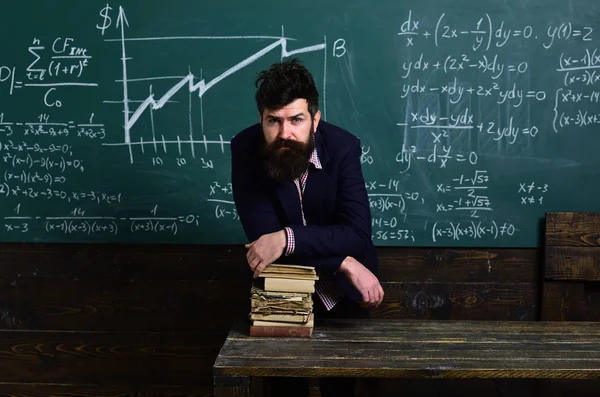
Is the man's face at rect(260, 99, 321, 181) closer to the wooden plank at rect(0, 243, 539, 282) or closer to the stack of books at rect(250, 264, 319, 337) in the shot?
the stack of books at rect(250, 264, 319, 337)

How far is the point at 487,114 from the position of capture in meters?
3.55

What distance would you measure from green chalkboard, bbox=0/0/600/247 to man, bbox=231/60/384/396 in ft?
2.55

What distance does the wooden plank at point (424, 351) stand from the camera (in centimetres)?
220

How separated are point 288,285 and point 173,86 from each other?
1.52 m

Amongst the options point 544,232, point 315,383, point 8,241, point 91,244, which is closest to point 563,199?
point 544,232

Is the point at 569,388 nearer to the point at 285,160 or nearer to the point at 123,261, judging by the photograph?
the point at 285,160

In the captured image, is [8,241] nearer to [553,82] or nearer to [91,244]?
[91,244]

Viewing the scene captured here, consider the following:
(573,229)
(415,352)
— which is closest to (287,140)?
(415,352)

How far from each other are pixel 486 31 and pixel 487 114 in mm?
406

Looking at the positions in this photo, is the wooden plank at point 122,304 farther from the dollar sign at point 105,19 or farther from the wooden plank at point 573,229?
the wooden plank at point 573,229

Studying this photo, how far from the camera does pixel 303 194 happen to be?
9.14ft

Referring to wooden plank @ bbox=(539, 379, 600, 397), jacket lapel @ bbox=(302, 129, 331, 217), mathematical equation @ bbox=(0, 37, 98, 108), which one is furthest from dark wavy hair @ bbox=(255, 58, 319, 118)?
wooden plank @ bbox=(539, 379, 600, 397)

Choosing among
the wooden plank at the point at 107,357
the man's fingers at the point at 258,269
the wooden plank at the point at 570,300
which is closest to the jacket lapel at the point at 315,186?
the man's fingers at the point at 258,269

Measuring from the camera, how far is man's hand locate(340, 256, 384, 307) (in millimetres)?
2658
